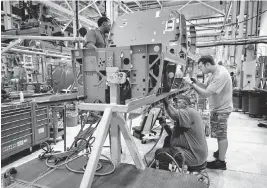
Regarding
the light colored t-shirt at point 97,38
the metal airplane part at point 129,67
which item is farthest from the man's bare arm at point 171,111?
the light colored t-shirt at point 97,38

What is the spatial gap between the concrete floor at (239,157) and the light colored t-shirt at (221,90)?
3.46 feet

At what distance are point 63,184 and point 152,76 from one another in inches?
49.1

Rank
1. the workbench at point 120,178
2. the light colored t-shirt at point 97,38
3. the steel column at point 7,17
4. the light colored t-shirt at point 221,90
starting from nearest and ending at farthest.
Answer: the workbench at point 120,178
the light colored t-shirt at point 97,38
the light colored t-shirt at point 221,90
the steel column at point 7,17

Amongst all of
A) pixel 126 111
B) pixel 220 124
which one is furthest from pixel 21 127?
pixel 220 124

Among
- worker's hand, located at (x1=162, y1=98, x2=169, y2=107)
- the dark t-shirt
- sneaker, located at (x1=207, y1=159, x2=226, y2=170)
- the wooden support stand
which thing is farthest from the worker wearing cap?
sneaker, located at (x1=207, y1=159, x2=226, y2=170)

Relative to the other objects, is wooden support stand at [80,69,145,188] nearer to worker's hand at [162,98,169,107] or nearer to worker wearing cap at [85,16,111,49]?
worker's hand at [162,98,169,107]

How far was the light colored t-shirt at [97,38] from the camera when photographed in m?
2.83

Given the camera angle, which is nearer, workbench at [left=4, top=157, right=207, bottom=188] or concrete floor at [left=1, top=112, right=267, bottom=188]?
workbench at [left=4, top=157, right=207, bottom=188]

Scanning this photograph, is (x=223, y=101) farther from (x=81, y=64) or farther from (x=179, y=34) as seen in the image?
(x=81, y=64)

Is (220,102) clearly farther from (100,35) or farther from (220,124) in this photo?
(100,35)

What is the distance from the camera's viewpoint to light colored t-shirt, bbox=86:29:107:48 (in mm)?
2830

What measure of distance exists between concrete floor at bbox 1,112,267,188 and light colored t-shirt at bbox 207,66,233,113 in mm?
1054

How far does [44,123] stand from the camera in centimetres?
415

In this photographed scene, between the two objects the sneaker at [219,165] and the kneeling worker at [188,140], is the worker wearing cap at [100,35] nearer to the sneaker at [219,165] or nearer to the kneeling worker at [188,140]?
the kneeling worker at [188,140]
